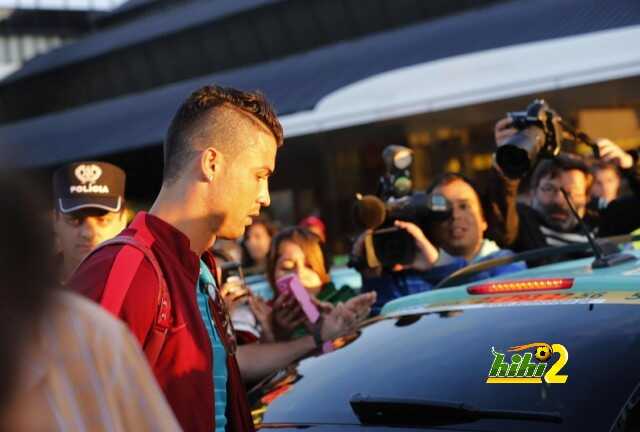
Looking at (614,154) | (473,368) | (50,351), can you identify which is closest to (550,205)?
(614,154)

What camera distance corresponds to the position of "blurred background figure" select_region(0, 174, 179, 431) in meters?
1.11

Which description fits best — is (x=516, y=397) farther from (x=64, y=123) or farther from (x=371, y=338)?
(x=64, y=123)

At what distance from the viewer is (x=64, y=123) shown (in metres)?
31.0

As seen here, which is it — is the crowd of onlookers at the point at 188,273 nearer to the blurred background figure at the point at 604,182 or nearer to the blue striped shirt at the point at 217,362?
the blue striped shirt at the point at 217,362

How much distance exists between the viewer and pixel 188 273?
2.50 meters

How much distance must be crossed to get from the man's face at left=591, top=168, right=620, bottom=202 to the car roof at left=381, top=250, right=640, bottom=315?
340cm

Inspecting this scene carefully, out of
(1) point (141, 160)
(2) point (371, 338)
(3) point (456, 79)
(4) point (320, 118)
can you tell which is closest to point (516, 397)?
(2) point (371, 338)

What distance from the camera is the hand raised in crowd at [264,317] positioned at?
4.22m

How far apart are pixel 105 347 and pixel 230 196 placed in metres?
1.41

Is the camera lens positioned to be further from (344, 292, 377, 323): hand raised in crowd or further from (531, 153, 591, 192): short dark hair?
(344, 292, 377, 323): hand raised in crowd

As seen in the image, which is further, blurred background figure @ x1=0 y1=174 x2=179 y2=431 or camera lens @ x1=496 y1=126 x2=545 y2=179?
camera lens @ x1=496 y1=126 x2=545 y2=179

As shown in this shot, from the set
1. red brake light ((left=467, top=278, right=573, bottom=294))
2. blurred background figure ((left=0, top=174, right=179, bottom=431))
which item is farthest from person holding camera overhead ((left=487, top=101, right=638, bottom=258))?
blurred background figure ((left=0, top=174, right=179, bottom=431))

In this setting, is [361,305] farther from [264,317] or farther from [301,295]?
[264,317]

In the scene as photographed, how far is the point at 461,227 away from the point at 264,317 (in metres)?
1.41
